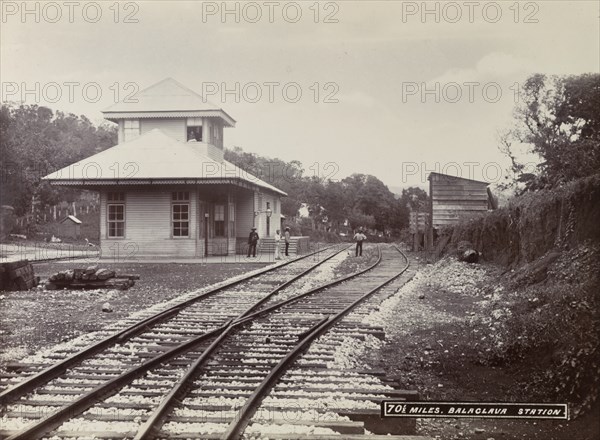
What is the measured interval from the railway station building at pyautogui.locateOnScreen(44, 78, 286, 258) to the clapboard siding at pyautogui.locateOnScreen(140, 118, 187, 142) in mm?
46

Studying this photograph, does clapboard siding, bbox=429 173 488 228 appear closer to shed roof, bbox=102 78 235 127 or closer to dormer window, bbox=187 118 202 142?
shed roof, bbox=102 78 235 127

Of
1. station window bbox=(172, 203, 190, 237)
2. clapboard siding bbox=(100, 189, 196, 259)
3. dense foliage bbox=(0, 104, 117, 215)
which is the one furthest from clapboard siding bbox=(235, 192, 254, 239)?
dense foliage bbox=(0, 104, 117, 215)

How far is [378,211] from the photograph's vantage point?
2376 inches

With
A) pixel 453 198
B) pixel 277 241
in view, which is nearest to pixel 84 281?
pixel 277 241

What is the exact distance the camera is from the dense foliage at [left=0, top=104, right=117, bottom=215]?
31359 millimetres

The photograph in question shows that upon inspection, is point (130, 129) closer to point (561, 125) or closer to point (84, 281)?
point (84, 281)

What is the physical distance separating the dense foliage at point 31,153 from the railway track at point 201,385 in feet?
85.3

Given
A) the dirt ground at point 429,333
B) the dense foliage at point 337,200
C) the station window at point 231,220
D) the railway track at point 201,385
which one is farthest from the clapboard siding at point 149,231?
the dense foliage at point 337,200

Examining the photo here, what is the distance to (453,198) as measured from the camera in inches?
956

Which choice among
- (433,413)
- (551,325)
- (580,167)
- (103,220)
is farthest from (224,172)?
(433,413)

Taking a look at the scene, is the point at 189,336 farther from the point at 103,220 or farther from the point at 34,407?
the point at 103,220

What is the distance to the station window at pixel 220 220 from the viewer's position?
25589 millimetres

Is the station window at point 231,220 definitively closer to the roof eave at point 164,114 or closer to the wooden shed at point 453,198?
the roof eave at point 164,114

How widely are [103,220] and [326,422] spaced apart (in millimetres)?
20303
